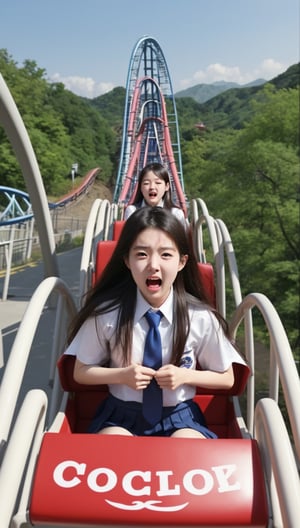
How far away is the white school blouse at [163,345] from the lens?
6.79 ft

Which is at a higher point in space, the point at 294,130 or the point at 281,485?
the point at 294,130

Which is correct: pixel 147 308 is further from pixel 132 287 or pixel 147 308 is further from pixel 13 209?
pixel 13 209

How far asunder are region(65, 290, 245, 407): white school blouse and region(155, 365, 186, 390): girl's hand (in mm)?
136

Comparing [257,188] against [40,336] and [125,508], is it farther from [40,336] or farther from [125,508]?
[125,508]

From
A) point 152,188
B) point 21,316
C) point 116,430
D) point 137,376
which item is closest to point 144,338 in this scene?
point 137,376

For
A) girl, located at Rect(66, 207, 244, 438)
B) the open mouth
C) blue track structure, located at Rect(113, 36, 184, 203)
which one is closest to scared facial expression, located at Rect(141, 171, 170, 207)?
girl, located at Rect(66, 207, 244, 438)

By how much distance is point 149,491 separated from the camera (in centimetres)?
163

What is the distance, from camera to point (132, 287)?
2203 mm

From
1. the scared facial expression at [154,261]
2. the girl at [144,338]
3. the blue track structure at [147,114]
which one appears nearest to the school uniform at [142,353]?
the girl at [144,338]

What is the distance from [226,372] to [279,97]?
13.9m

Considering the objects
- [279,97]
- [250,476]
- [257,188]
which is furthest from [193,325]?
[279,97]

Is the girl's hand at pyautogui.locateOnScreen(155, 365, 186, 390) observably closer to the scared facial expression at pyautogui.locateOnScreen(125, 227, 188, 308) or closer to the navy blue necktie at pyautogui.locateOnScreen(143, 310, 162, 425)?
the navy blue necktie at pyautogui.locateOnScreen(143, 310, 162, 425)

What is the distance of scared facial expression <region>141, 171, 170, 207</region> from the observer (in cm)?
425

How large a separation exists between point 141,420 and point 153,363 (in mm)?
209
